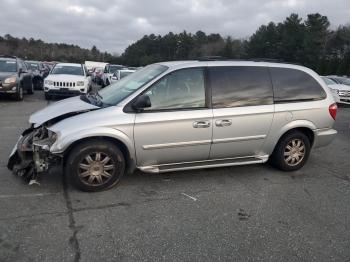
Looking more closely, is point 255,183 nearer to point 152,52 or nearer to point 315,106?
point 315,106

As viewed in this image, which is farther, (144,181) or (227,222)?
(144,181)

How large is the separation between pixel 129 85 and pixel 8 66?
11510 millimetres

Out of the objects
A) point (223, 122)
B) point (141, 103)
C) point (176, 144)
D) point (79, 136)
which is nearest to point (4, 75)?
point (79, 136)

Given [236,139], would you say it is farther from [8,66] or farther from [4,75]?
[8,66]

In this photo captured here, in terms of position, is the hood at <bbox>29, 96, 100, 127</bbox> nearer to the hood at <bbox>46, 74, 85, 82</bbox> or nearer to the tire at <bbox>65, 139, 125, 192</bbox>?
the tire at <bbox>65, 139, 125, 192</bbox>

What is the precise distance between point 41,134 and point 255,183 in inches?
119

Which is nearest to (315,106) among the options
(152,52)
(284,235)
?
(284,235)

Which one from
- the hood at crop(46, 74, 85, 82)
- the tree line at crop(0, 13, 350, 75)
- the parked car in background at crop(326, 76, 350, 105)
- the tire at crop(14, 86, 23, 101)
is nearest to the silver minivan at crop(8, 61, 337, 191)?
the tire at crop(14, 86, 23, 101)

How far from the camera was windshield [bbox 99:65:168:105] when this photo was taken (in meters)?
5.33

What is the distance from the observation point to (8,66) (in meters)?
15.5

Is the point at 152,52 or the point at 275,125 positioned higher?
the point at 152,52

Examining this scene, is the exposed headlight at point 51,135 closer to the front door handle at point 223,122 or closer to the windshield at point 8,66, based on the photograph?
the front door handle at point 223,122

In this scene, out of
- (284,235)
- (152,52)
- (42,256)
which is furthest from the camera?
(152,52)

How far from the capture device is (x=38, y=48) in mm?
96625
